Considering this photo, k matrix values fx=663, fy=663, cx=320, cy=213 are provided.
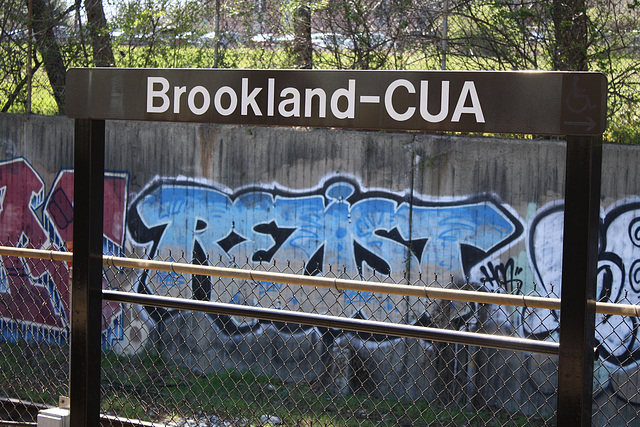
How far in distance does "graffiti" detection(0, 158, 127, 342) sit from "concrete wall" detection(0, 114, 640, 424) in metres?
0.04


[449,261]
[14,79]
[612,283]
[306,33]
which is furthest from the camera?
[14,79]

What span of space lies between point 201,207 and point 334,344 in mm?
2190

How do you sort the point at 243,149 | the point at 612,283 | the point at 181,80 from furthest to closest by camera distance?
the point at 243,149 < the point at 612,283 < the point at 181,80

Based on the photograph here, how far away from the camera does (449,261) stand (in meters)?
6.83

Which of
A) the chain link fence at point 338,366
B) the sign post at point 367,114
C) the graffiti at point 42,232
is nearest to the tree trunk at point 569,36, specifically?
the chain link fence at point 338,366

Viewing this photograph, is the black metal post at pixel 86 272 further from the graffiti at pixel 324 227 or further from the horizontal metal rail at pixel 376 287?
the graffiti at pixel 324 227

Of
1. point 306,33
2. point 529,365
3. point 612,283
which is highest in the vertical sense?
point 306,33

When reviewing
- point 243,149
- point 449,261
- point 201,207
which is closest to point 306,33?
point 243,149

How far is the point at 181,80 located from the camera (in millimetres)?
2404

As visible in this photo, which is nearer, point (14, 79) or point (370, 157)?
point (370, 157)

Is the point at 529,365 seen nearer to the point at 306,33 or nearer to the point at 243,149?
the point at 243,149

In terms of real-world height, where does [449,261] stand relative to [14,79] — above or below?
below

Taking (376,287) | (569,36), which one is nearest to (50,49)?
(569,36)

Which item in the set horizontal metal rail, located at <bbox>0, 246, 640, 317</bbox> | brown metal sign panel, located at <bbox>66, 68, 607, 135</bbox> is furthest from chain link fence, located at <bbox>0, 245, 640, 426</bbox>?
brown metal sign panel, located at <bbox>66, 68, 607, 135</bbox>
